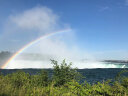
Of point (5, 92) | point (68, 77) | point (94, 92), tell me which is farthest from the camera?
point (68, 77)

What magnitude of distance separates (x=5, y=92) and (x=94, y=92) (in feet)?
11.9

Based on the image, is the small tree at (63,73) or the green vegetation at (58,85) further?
the small tree at (63,73)

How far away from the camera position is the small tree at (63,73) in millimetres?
9500

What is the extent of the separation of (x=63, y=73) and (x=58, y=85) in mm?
928

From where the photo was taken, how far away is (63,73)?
987 centimetres

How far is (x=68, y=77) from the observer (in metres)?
9.87

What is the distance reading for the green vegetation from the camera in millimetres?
6059

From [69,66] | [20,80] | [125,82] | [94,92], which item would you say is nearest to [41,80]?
[20,80]

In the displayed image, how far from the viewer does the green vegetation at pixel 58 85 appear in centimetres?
606

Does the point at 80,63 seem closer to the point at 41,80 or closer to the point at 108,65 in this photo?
the point at 108,65

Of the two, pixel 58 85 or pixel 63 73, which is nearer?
pixel 58 85

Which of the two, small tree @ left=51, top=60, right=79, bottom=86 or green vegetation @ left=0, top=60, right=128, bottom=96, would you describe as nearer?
green vegetation @ left=0, top=60, right=128, bottom=96

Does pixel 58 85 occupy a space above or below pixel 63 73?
below

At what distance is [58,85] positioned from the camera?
9.31 meters
